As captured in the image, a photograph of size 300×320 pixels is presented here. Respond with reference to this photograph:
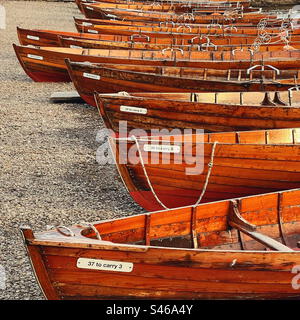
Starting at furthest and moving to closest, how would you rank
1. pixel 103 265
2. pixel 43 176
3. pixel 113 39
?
pixel 113 39, pixel 43 176, pixel 103 265

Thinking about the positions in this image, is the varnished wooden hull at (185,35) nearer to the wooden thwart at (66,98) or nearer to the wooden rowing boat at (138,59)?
the wooden rowing boat at (138,59)

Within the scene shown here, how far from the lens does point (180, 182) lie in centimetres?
694

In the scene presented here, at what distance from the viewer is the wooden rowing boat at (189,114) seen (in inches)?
325

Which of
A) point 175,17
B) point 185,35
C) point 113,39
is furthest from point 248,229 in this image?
point 175,17

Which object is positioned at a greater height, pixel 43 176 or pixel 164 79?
pixel 164 79

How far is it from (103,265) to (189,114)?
4.27 metres

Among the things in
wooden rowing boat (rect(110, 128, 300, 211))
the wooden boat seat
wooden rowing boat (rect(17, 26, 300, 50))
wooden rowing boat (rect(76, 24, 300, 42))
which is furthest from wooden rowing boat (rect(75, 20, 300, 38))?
the wooden boat seat

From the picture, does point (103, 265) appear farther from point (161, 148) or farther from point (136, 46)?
point (136, 46)

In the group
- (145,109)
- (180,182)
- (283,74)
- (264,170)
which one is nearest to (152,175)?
(180,182)

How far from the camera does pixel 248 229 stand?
5430mm

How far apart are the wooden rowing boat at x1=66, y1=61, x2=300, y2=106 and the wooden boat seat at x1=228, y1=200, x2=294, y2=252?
4412mm

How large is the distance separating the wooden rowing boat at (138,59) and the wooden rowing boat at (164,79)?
534mm

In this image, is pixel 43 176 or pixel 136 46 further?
pixel 136 46
